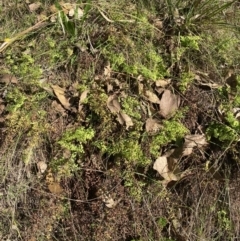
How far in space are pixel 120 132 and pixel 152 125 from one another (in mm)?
211

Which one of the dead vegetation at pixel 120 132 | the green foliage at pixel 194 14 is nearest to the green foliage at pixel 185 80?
the dead vegetation at pixel 120 132

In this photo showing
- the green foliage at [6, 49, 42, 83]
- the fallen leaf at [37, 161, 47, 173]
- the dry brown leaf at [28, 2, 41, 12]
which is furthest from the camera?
the dry brown leaf at [28, 2, 41, 12]

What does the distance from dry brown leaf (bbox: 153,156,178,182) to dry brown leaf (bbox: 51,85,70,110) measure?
2.35 feet

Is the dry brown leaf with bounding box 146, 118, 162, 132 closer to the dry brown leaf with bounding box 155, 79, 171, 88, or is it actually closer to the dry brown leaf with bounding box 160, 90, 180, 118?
the dry brown leaf with bounding box 160, 90, 180, 118

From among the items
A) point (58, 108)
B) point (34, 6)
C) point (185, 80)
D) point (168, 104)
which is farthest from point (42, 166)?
point (34, 6)

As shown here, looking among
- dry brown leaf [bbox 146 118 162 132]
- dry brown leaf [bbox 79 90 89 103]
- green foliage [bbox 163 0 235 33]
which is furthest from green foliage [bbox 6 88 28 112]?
green foliage [bbox 163 0 235 33]

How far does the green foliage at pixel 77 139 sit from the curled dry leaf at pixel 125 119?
0.19 m

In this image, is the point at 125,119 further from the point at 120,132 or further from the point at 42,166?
the point at 42,166

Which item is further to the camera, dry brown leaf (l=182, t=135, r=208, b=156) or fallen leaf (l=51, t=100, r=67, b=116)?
fallen leaf (l=51, t=100, r=67, b=116)

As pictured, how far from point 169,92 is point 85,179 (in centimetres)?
81

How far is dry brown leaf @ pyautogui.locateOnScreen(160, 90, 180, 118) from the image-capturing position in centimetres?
287

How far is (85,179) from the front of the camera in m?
2.75

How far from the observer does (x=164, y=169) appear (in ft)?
8.95

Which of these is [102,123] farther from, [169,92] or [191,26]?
[191,26]
